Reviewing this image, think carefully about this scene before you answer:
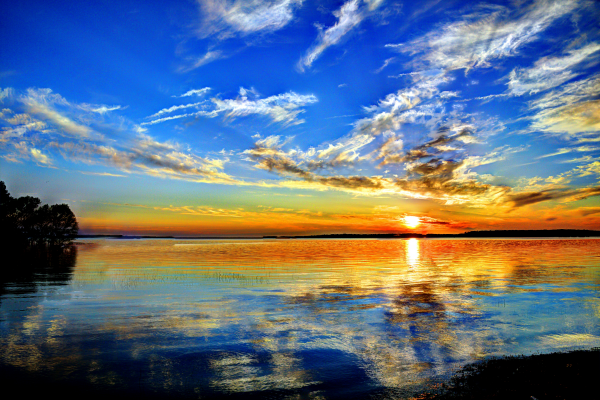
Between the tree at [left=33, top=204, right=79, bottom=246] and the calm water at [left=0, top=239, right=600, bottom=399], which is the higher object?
the tree at [left=33, top=204, right=79, bottom=246]

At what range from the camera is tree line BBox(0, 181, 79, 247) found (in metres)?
115

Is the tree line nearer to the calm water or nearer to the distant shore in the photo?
the calm water

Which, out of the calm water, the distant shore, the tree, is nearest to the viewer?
the distant shore

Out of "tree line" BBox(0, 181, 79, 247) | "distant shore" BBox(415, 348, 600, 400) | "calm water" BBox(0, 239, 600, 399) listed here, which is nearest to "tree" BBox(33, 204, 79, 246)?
"tree line" BBox(0, 181, 79, 247)

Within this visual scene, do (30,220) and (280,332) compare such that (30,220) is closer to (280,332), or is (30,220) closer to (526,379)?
(280,332)

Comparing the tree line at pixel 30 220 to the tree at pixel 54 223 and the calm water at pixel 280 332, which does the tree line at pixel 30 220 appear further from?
the calm water at pixel 280 332

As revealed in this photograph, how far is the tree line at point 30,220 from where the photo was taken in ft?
377

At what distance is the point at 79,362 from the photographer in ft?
52.2

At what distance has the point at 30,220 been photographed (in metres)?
144

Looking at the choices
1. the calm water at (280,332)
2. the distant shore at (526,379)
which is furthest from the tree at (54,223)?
the distant shore at (526,379)

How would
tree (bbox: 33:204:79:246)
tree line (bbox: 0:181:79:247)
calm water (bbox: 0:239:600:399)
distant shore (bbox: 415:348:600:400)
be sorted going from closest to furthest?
distant shore (bbox: 415:348:600:400) < calm water (bbox: 0:239:600:399) < tree line (bbox: 0:181:79:247) < tree (bbox: 33:204:79:246)

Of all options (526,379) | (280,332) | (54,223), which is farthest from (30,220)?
(526,379)

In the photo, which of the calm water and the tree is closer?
the calm water

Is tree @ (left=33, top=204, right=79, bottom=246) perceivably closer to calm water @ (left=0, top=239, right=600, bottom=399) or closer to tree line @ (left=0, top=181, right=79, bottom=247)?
tree line @ (left=0, top=181, right=79, bottom=247)
